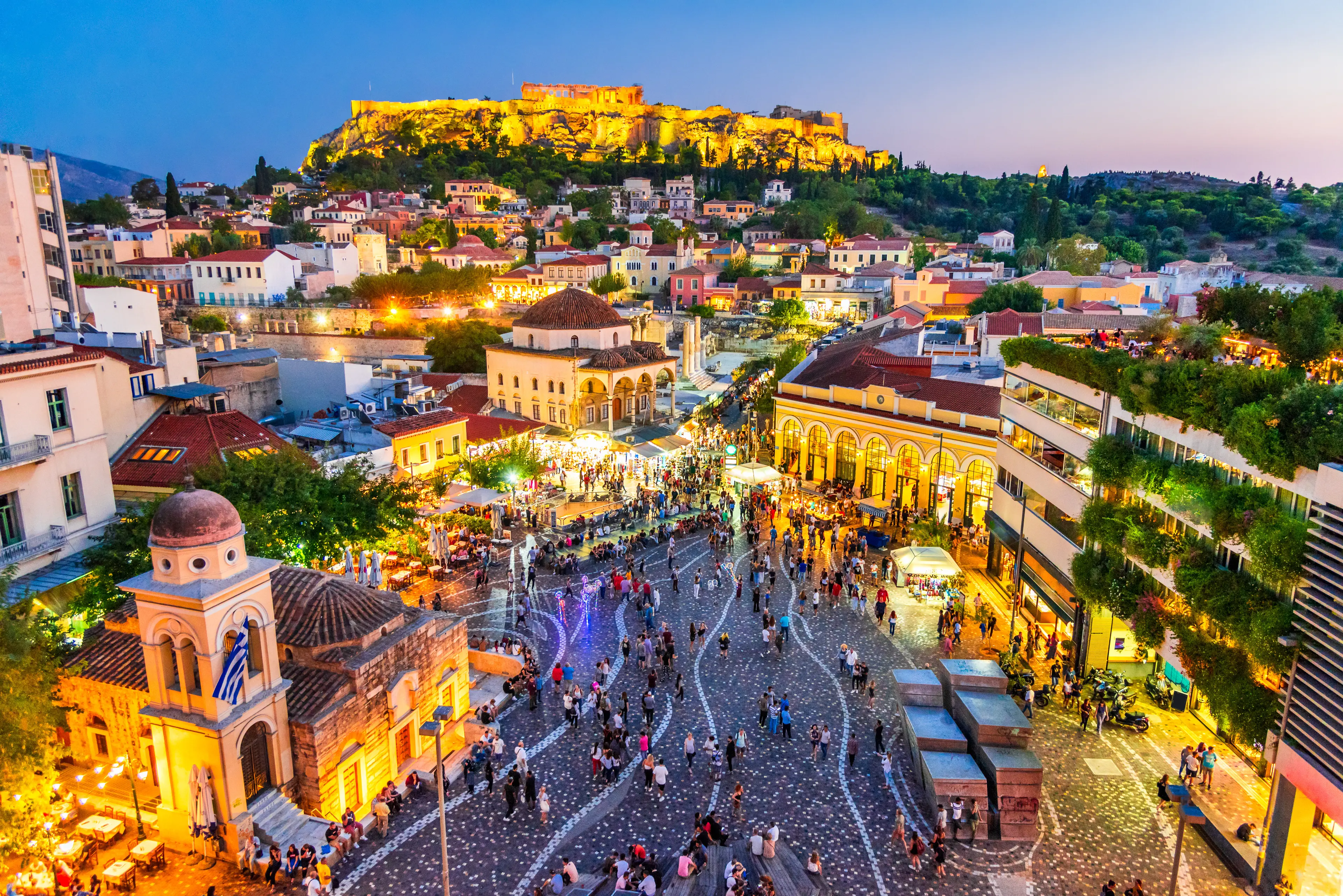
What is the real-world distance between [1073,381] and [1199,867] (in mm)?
11357

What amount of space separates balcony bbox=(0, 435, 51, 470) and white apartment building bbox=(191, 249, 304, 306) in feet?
170

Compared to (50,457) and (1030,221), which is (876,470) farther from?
(1030,221)

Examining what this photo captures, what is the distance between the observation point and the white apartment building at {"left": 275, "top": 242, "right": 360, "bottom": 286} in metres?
75.0

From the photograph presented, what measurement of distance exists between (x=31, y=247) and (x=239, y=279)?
28.1 m

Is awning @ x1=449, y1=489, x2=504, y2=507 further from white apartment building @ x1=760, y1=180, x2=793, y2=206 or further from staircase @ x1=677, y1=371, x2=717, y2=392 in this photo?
white apartment building @ x1=760, y1=180, x2=793, y2=206

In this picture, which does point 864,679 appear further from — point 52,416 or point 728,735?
point 52,416

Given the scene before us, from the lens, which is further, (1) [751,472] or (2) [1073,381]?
(1) [751,472]

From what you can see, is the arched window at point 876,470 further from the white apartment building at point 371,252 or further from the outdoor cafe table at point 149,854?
the white apartment building at point 371,252

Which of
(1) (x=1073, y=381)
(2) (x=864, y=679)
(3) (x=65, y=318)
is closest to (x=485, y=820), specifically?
(2) (x=864, y=679)

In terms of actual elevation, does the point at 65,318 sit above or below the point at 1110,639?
above

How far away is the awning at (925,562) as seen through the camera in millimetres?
23453

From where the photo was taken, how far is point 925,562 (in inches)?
937

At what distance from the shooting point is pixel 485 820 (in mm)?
15281

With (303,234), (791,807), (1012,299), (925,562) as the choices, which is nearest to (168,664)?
(791,807)
